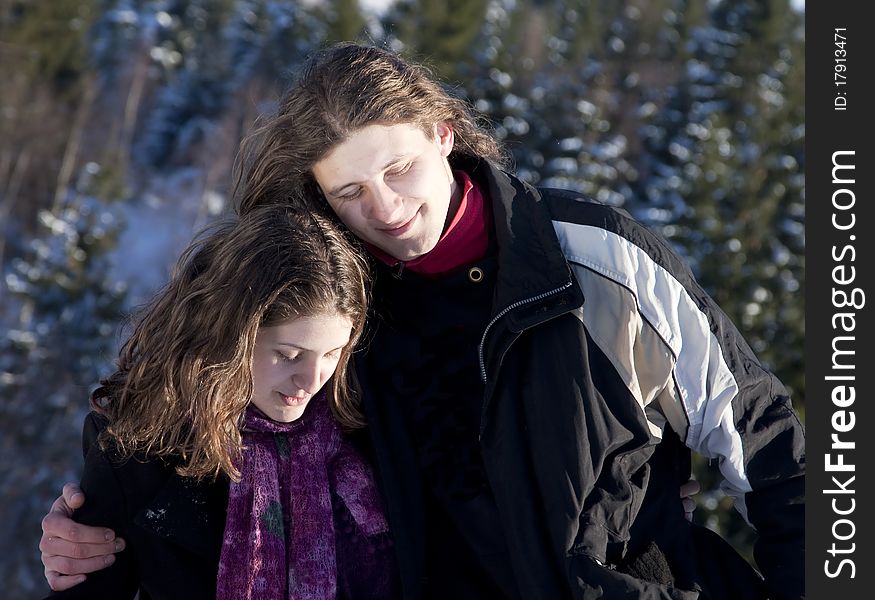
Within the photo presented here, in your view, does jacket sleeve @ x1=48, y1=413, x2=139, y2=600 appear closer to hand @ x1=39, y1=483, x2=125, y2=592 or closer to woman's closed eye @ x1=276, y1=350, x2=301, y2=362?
hand @ x1=39, y1=483, x2=125, y2=592

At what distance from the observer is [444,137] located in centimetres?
269

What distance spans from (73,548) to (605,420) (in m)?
1.39

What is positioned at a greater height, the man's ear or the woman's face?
the man's ear

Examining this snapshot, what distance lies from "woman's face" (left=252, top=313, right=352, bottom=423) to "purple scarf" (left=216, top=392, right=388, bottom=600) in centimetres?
13

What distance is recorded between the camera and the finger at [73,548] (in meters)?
2.44

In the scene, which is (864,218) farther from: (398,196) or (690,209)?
(690,209)

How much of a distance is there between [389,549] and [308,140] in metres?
1.12

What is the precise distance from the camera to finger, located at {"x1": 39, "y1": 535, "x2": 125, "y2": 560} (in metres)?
2.44

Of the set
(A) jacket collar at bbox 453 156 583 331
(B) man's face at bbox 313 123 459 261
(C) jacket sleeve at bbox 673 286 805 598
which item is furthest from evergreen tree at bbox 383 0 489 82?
(C) jacket sleeve at bbox 673 286 805 598

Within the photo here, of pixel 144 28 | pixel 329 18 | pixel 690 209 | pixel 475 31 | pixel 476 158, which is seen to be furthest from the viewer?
pixel 144 28

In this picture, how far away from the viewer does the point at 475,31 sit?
89.0 feet

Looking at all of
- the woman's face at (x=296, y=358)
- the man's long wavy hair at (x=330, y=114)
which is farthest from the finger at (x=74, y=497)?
the man's long wavy hair at (x=330, y=114)

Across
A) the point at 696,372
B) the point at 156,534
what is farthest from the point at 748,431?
the point at 156,534

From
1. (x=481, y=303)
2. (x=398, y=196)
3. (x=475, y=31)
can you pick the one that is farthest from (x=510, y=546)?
(x=475, y=31)
